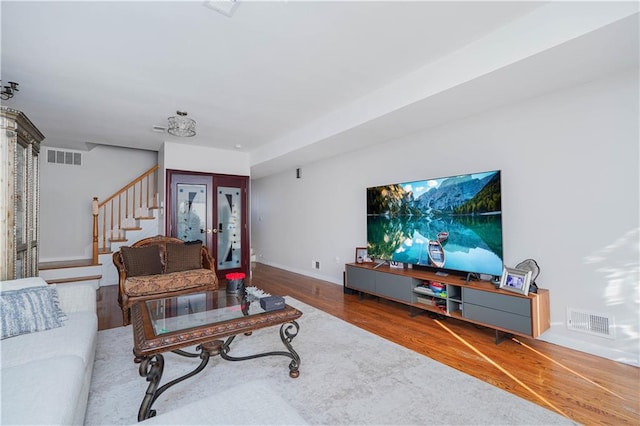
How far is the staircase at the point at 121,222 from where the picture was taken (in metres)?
5.42

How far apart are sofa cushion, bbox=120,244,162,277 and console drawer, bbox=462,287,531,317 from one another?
3.61m

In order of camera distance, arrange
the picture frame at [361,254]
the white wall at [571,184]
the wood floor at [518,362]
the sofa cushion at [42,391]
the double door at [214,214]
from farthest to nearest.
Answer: the double door at [214,214] < the picture frame at [361,254] < the white wall at [571,184] < the wood floor at [518,362] < the sofa cushion at [42,391]

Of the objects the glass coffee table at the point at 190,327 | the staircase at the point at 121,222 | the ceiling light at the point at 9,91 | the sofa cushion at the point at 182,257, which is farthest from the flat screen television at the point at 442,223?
the staircase at the point at 121,222

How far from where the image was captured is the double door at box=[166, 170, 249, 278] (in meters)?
5.39

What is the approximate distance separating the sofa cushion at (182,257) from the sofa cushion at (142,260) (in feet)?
0.45

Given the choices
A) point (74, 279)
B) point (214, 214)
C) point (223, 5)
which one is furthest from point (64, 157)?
point (223, 5)

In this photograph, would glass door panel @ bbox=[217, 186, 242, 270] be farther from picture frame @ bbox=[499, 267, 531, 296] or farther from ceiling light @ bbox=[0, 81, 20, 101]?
picture frame @ bbox=[499, 267, 531, 296]

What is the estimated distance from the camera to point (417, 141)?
4.03 m

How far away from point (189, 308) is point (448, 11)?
9.54 ft

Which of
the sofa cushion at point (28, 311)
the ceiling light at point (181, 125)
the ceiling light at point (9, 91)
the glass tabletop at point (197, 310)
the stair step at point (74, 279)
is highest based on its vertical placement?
the ceiling light at point (9, 91)

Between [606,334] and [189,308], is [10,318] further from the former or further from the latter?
[606,334]

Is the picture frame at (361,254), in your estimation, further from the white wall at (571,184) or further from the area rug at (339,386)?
the area rug at (339,386)

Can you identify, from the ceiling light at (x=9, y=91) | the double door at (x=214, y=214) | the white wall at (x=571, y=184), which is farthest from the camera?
the double door at (x=214, y=214)

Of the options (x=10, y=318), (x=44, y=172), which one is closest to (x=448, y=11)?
(x=10, y=318)
